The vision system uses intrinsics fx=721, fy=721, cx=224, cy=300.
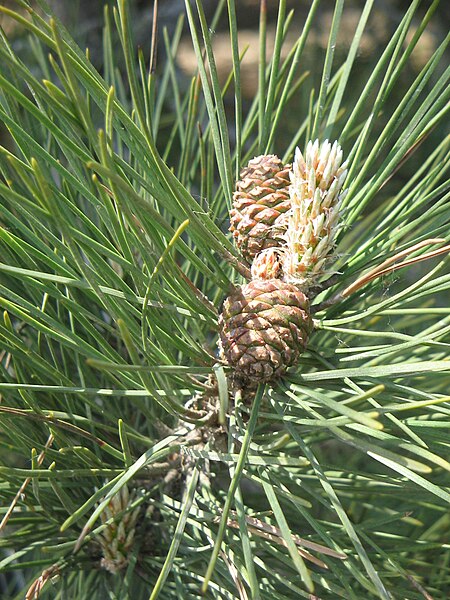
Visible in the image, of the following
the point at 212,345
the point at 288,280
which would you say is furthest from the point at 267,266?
the point at 212,345

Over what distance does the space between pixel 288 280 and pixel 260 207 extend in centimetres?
6

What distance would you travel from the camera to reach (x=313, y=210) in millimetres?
433

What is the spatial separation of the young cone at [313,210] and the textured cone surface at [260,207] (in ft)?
0.09

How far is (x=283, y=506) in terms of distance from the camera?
1.86 ft

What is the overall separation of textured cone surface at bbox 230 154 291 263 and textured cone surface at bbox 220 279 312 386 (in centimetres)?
5

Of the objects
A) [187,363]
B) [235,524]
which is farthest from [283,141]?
[235,524]

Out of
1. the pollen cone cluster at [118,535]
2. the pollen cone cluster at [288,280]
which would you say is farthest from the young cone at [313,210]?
the pollen cone cluster at [118,535]

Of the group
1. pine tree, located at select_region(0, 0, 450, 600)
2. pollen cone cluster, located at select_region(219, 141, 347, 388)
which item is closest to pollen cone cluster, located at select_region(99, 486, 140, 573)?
pine tree, located at select_region(0, 0, 450, 600)

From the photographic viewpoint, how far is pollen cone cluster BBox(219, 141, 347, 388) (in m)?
0.42

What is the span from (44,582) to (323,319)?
0.80 ft

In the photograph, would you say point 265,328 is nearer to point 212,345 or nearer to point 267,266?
point 267,266

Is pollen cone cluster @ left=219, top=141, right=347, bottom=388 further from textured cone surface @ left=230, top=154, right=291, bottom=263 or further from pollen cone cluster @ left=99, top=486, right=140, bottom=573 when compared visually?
pollen cone cluster @ left=99, top=486, right=140, bottom=573

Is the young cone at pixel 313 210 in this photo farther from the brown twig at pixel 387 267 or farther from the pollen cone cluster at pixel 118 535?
the pollen cone cluster at pixel 118 535

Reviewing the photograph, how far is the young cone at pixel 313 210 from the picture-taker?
1.42ft
